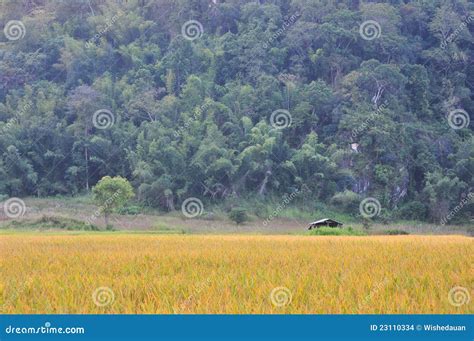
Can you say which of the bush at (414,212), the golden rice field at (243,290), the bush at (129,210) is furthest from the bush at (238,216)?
the golden rice field at (243,290)

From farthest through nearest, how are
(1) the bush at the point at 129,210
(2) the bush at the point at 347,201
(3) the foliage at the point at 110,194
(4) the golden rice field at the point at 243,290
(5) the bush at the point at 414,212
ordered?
(5) the bush at the point at 414,212
(2) the bush at the point at 347,201
(1) the bush at the point at 129,210
(3) the foliage at the point at 110,194
(4) the golden rice field at the point at 243,290

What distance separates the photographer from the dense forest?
5097cm

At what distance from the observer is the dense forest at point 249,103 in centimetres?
5097

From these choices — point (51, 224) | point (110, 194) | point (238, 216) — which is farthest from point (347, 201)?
point (51, 224)

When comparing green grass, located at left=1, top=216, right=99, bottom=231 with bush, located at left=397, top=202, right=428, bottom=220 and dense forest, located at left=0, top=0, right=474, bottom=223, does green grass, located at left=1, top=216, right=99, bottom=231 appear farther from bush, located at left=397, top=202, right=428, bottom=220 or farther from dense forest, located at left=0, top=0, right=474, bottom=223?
bush, located at left=397, top=202, right=428, bottom=220

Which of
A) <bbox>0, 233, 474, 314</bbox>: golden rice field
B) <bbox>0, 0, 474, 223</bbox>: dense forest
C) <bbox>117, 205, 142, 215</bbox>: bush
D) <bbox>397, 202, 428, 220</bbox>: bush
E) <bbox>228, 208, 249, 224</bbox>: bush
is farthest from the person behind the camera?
<bbox>0, 0, 474, 223</bbox>: dense forest

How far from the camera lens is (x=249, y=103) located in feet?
196

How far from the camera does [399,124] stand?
176ft

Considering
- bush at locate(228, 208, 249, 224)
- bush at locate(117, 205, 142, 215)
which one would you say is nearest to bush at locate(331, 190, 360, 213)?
bush at locate(228, 208, 249, 224)

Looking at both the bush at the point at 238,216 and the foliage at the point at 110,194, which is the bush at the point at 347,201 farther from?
the foliage at the point at 110,194

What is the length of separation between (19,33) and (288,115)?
3736 cm

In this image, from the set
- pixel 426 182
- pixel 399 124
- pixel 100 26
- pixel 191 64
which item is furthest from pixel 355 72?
pixel 100 26

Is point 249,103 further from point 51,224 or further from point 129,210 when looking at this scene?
point 51,224

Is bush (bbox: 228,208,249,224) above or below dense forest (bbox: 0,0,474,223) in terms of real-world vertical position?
below
